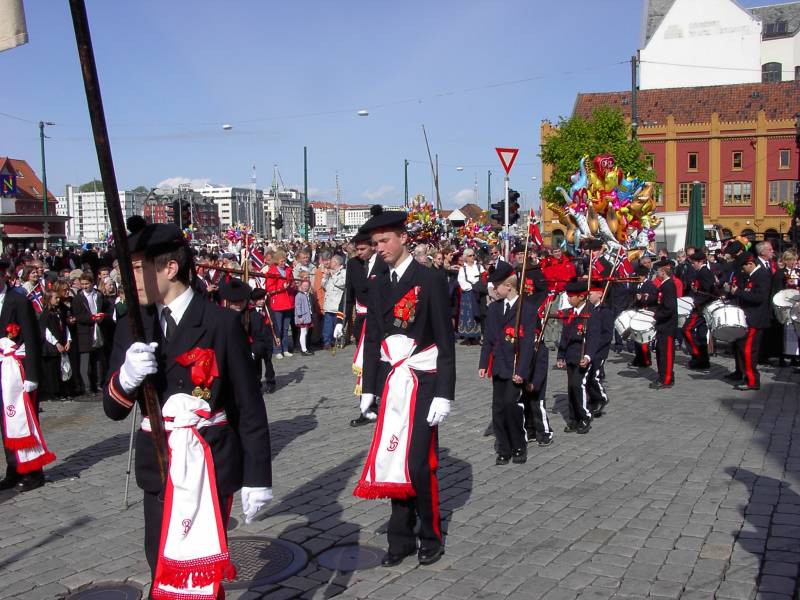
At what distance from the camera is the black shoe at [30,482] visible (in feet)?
24.0

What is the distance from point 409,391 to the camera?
5234mm

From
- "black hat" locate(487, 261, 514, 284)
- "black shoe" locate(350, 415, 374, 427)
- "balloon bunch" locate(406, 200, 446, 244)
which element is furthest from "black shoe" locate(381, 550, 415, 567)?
"balloon bunch" locate(406, 200, 446, 244)

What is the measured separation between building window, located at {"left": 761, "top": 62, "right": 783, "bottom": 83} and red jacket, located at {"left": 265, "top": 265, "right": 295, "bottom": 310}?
69.6m

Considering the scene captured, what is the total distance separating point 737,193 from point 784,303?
5763 cm

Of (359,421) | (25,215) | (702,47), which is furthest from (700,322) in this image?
(702,47)

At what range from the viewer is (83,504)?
22.4 ft

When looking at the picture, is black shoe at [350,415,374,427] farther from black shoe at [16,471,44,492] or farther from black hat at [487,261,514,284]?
black shoe at [16,471,44,492]

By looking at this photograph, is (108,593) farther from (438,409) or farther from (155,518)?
(438,409)

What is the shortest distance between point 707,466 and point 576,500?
5.76 feet

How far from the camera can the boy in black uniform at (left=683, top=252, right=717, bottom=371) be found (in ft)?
44.3

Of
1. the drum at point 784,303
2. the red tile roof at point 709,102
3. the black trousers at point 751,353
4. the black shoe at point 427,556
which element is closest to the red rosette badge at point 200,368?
the black shoe at point 427,556

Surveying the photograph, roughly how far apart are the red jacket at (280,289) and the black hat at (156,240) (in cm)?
1131

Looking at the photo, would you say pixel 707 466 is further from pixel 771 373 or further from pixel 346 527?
pixel 771 373

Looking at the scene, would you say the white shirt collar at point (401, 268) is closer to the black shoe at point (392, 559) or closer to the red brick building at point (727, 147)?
the black shoe at point (392, 559)
